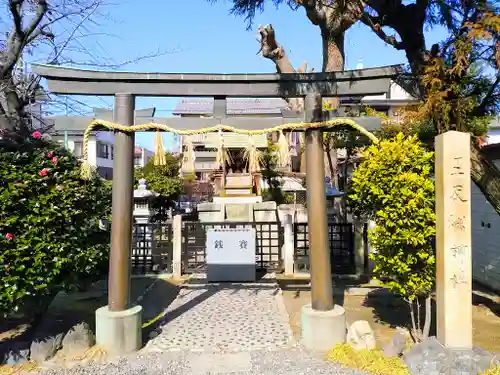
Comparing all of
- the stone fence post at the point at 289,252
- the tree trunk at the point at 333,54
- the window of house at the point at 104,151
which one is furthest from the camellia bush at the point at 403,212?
the window of house at the point at 104,151

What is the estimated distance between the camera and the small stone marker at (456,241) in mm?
4367

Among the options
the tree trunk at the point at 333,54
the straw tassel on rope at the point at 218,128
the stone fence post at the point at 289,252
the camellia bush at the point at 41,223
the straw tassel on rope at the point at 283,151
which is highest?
the tree trunk at the point at 333,54

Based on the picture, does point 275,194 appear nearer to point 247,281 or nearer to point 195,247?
point 195,247

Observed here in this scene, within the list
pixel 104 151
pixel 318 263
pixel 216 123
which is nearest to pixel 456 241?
pixel 318 263

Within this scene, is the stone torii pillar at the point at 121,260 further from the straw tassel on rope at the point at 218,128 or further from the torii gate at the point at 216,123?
the straw tassel on rope at the point at 218,128

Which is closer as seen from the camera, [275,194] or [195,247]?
[195,247]

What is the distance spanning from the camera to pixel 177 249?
9883mm

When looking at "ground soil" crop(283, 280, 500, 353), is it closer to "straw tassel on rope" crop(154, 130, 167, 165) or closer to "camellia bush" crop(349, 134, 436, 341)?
"camellia bush" crop(349, 134, 436, 341)

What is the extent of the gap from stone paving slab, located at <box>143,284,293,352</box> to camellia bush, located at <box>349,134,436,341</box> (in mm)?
1782

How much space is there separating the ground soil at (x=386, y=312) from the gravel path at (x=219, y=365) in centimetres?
99

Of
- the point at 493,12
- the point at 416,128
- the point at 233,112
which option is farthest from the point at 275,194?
the point at 493,12

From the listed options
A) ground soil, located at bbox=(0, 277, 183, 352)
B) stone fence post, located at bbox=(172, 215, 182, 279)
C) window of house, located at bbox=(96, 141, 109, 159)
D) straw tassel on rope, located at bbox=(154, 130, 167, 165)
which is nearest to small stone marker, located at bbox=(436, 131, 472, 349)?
straw tassel on rope, located at bbox=(154, 130, 167, 165)

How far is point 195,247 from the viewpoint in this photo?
1087 cm

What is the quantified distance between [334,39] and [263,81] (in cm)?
685
